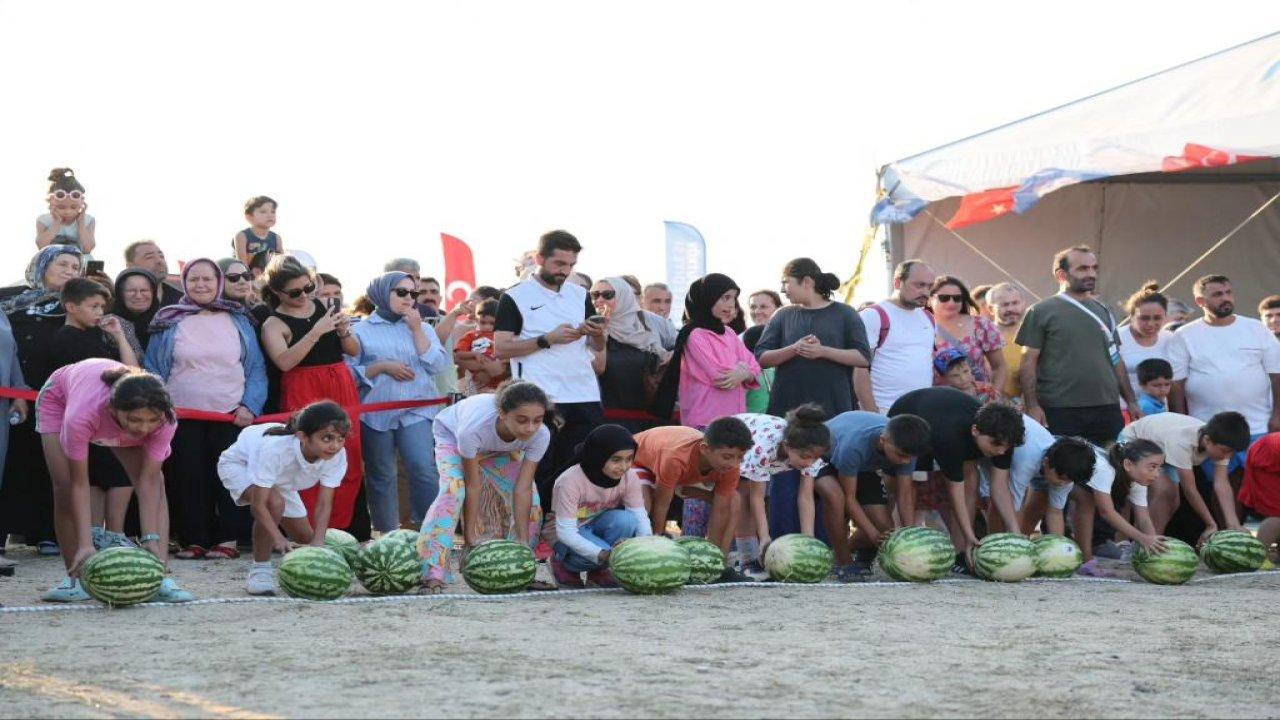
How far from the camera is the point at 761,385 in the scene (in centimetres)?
1198

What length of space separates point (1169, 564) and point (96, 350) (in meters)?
7.05

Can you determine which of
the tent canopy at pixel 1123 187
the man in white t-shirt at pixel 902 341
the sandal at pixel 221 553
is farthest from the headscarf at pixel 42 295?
the tent canopy at pixel 1123 187

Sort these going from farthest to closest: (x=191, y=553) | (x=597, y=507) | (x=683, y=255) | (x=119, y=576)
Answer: (x=683, y=255) → (x=191, y=553) → (x=597, y=507) → (x=119, y=576)

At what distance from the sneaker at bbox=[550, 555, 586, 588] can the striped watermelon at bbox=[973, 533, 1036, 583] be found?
100 inches

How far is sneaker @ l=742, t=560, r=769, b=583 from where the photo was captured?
9.46m

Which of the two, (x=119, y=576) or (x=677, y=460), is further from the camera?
(x=677, y=460)

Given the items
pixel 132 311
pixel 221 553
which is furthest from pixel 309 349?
pixel 221 553

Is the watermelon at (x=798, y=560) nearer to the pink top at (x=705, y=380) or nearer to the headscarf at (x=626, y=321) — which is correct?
the pink top at (x=705, y=380)

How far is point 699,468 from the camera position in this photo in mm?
9211

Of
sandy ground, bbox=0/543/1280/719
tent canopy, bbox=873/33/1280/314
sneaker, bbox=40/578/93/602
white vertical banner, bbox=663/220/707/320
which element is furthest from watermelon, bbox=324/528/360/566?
white vertical banner, bbox=663/220/707/320

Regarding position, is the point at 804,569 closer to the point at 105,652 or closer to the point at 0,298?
the point at 105,652

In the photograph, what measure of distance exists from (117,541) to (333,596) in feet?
5.32

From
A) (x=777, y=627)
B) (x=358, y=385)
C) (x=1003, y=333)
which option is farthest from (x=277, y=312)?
(x=1003, y=333)

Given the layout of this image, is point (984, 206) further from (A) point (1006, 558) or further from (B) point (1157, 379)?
(A) point (1006, 558)
